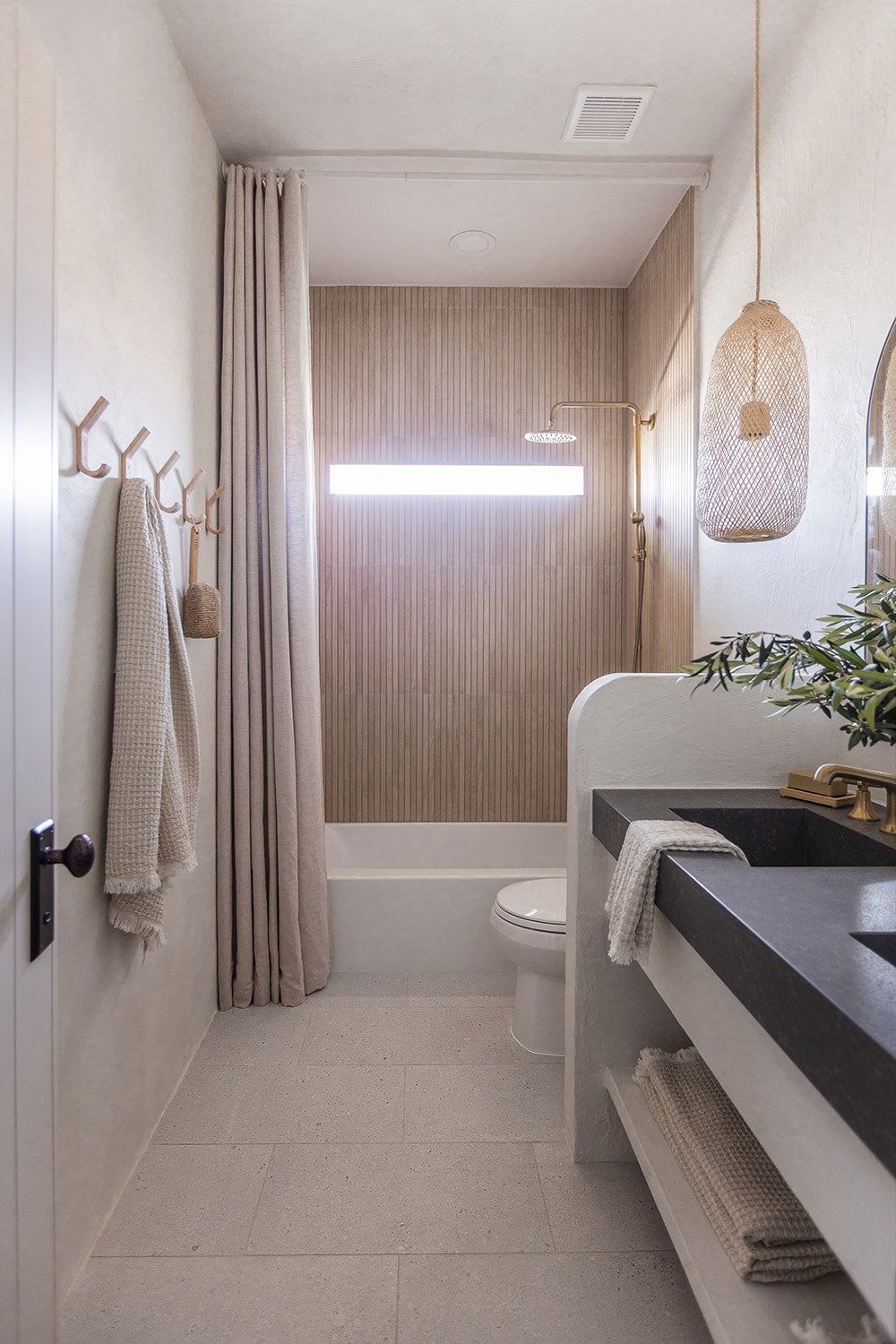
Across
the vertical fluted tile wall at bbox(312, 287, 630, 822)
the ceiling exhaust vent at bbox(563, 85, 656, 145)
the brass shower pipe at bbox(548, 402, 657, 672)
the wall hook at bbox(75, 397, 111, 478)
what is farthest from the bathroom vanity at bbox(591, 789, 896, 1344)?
the ceiling exhaust vent at bbox(563, 85, 656, 145)

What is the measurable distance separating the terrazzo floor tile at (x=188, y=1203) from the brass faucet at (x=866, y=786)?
145 cm

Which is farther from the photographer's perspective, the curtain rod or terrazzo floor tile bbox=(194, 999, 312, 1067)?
the curtain rod

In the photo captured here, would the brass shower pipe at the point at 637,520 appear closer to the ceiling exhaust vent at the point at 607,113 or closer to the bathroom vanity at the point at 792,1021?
the ceiling exhaust vent at the point at 607,113

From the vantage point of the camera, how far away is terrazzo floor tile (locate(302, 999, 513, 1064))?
2.31 meters

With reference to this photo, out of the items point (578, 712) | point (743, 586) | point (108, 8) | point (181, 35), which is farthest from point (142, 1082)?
point (181, 35)

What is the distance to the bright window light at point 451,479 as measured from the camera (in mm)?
3463

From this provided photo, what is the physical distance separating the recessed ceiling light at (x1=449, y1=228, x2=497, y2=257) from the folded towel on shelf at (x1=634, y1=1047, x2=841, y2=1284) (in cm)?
282

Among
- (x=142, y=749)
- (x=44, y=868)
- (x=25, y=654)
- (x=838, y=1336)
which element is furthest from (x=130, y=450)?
(x=838, y=1336)

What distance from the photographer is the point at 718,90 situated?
89.5 inches

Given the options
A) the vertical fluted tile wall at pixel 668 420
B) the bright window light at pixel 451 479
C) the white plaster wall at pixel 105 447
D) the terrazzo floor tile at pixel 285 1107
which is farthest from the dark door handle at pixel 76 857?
the bright window light at pixel 451 479

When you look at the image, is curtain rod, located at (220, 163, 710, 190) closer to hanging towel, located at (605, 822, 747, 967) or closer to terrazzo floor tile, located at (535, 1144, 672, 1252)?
hanging towel, located at (605, 822, 747, 967)

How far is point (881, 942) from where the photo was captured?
960 millimetres

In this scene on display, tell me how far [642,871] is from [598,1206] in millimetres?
879

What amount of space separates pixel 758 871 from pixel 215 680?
5.86 ft
